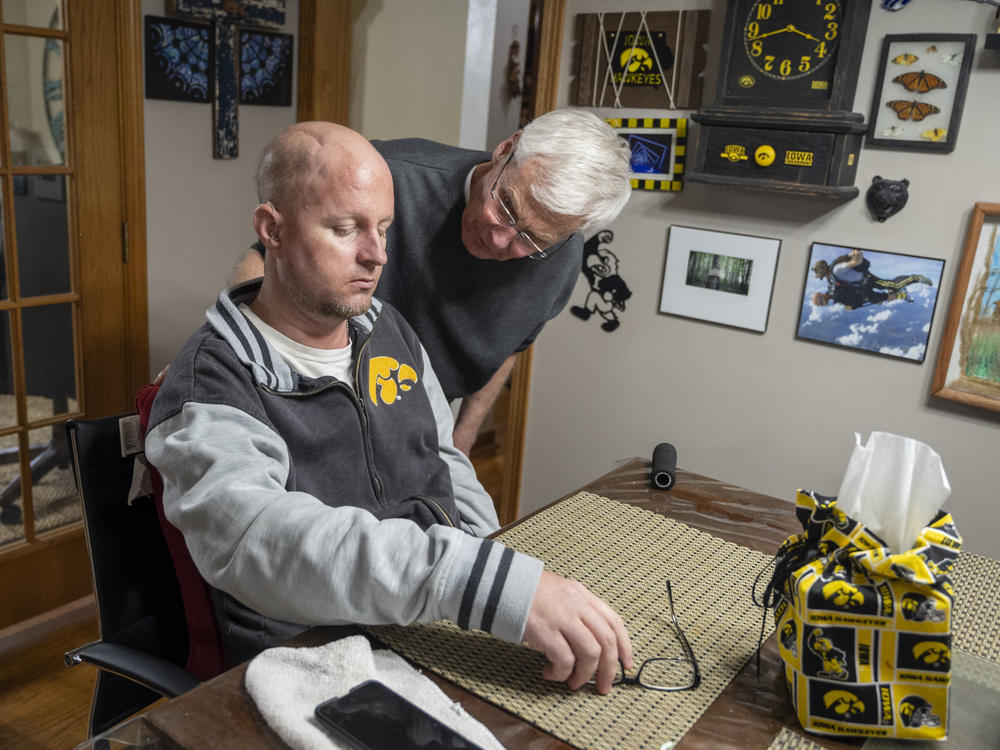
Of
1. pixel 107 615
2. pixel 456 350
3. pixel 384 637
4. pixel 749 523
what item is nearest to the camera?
pixel 384 637

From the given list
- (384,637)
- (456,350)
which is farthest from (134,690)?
(456,350)

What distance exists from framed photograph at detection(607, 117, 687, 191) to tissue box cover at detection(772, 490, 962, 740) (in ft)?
6.18

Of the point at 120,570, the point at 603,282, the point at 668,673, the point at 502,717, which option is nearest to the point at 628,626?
the point at 668,673

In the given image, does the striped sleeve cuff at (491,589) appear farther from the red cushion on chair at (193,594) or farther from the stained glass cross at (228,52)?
the stained glass cross at (228,52)

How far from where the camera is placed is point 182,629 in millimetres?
1344

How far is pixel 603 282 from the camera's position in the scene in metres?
2.83

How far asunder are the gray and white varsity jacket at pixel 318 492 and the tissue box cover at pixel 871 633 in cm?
29

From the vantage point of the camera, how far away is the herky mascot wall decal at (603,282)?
2791 mm

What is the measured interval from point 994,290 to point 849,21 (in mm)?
778

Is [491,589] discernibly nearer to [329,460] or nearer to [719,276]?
[329,460]

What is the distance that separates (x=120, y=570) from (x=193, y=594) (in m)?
0.17

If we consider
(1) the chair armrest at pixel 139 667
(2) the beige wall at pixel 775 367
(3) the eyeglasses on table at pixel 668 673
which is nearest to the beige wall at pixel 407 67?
(2) the beige wall at pixel 775 367

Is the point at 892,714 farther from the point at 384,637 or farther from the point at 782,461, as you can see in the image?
the point at 782,461

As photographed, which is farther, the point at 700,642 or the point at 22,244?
the point at 22,244
